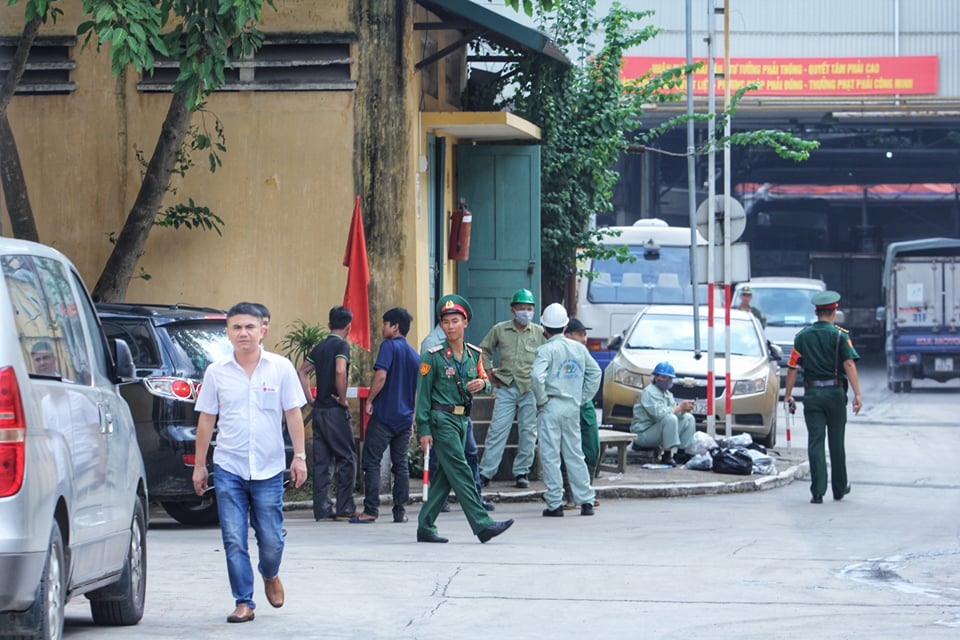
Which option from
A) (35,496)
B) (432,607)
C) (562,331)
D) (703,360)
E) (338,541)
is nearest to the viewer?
(35,496)

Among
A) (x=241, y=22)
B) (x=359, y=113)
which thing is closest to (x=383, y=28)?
(x=359, y=113)

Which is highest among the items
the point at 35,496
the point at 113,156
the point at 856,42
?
the point at 856,42

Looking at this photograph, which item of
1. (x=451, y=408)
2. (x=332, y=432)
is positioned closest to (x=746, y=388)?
(x=332, y=432)

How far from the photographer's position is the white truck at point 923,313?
32.5 meters

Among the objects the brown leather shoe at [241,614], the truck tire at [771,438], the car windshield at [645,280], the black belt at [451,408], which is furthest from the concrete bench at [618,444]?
the car windshield at [645,280]

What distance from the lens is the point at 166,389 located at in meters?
12.3

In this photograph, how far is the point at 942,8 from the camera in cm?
4256

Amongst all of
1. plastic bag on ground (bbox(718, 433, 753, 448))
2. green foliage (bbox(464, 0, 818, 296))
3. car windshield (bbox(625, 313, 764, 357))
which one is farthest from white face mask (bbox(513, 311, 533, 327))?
green foliage (bbox(464, 0, 818, 296))

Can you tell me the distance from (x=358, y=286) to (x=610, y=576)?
5428 mm

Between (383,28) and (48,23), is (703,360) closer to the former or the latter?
(383,28)

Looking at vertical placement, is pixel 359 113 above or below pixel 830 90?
below

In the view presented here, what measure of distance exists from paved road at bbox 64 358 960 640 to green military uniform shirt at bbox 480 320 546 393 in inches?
47.2

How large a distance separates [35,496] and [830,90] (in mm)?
38415

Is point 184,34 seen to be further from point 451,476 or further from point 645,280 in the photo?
point 645,280
